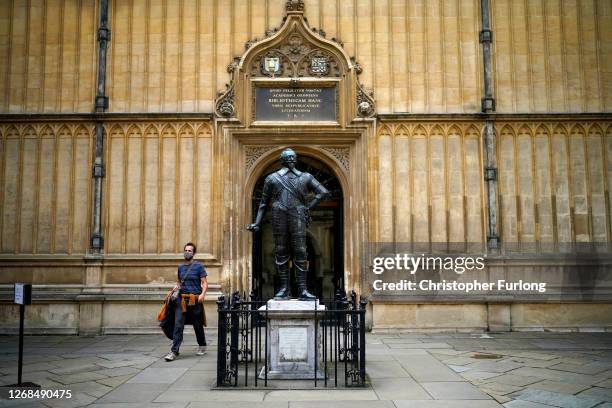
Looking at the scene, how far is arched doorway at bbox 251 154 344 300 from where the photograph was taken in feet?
40.7

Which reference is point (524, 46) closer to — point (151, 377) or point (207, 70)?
point (207, 70)

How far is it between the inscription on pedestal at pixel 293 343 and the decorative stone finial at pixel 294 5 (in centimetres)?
800

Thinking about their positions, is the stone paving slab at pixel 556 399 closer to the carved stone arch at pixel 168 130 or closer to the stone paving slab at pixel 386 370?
the stone paving slab at pixel 386 370

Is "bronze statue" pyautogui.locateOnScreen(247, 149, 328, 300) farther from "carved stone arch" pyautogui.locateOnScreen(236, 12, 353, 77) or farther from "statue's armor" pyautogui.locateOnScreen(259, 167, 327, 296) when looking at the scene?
"carved stone arch" pyautogui.locateOnScreen(236, 12, 353, 77)

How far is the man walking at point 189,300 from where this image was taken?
8.61m

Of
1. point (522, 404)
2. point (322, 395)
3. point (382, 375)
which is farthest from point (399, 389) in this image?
point (522, 404)

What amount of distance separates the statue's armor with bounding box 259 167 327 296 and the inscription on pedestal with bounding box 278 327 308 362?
83cm

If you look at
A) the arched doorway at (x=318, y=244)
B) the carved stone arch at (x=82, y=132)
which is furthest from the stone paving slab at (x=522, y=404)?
the carved stone arch at (x=82, y=132)

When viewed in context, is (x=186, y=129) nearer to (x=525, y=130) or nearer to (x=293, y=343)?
(x=293, y=343)

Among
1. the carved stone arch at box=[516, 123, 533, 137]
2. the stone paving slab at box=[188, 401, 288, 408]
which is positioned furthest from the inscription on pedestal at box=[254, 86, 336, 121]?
the stone paving slab at box=[188, 401, 288, 408]

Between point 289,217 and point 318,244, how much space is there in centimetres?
546

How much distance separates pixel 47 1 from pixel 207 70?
407 cm

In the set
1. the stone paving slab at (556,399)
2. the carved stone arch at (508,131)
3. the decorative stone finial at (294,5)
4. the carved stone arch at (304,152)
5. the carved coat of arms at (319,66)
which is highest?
the decorative stone finial at (294,5)

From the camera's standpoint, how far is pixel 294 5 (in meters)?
12.2
